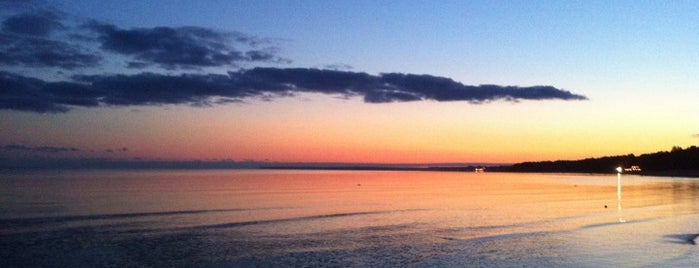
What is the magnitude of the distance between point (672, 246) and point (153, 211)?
1273 inches

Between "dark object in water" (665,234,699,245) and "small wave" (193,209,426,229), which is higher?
"dark object in water" (665,234,699,245)

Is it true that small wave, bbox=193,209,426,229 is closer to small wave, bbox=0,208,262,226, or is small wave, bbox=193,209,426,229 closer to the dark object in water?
small wave, bbox=0,208,262,226

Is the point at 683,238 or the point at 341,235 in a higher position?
the point at 683,238

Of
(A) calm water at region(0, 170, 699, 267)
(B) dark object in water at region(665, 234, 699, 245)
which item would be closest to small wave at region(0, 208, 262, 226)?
(A) calm water at region(0, 170, 699, 267)

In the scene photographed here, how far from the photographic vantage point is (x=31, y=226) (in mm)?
31969

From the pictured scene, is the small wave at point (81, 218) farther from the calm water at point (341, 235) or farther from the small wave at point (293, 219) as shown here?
the small wave at point (293, 219)

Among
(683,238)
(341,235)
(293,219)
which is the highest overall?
(683,238)

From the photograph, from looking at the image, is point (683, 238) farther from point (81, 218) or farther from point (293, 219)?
point (81, 218)

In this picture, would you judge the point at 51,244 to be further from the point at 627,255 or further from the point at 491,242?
the point at 627,255

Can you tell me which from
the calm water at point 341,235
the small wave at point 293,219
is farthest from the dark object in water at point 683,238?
the small wave at point 293,219

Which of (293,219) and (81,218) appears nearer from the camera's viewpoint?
(81,218)

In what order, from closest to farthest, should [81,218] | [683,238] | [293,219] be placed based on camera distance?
[683,238] < [81,218] < [293,219]

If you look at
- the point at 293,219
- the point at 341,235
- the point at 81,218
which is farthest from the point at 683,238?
the point at 81,218

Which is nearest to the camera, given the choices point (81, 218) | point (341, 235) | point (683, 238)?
point (683, 238)
